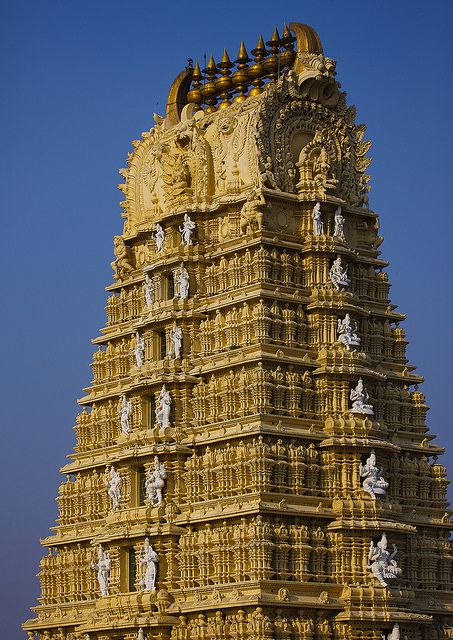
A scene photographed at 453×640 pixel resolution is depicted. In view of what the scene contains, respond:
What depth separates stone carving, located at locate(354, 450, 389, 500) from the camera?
247 ft

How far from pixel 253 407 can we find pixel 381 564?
767cm

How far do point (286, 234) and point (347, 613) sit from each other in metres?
15.5

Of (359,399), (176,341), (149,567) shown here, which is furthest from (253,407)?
(149,567)

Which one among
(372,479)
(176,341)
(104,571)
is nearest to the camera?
(372,479)

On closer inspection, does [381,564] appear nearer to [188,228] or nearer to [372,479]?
[372,479]

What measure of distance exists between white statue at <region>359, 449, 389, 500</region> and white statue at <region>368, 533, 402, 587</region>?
5.75ft

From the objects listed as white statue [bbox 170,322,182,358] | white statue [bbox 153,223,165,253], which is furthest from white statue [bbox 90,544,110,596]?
white statue [bbox 153,223,165,253]

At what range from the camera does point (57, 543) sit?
85250 millimetres

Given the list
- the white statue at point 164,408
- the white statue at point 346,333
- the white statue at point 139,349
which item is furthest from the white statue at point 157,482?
the white statue at point 346,333

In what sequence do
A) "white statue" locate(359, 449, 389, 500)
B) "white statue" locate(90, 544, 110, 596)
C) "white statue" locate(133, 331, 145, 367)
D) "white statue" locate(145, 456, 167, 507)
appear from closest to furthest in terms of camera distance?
"white statue" locate(359, 449, 389, 500), "white statue" locate(145, 456, 167, 507), "white statue" locate(90, 544, 110, 596), "white statue" locate(133, 331, 145, 367)

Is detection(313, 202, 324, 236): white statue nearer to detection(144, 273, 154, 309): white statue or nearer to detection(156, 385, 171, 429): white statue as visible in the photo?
detection(144, 273, 154, 309): white statue

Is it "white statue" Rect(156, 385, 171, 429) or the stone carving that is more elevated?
"white statue" Rect(156, 385, 171, 429)

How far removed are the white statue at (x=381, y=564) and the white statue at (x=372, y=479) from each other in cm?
175

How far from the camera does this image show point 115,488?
8056 cm
